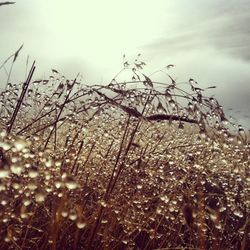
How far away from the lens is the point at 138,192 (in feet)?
6.89

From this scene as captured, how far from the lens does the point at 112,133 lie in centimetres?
256

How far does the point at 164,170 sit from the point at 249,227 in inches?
43.6

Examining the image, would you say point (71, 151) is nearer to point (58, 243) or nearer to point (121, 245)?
point (58, 243)

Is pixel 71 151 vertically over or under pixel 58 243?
over

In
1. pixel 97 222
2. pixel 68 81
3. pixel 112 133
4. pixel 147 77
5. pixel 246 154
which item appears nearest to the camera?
pixel 97 222

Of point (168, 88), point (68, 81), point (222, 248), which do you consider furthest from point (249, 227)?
point (68, 81)

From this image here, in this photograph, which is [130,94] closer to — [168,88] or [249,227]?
[168,88]

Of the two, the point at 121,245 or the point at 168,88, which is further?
the point at 121,245

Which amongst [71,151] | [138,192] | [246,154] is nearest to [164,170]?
[138,192]

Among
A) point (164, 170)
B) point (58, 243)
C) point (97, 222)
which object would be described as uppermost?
point (164, 170)

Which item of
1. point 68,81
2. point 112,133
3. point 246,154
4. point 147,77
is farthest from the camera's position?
point 112,133

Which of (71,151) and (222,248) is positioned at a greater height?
(71,151)

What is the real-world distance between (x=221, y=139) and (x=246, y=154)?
1.29ft

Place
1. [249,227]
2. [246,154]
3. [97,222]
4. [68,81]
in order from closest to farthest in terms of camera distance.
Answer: [97,222]
[68,81]
[246,154]
[249,227]
